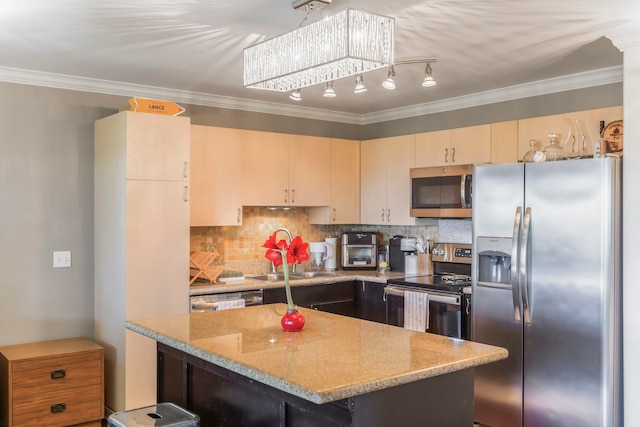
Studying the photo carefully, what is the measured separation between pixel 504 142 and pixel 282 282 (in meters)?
2.00

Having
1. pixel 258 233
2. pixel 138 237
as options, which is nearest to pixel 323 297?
pixel 258 233

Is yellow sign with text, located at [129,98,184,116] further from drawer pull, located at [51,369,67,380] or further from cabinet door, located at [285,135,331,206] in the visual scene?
drawer pull, located at [51,369,67,380]

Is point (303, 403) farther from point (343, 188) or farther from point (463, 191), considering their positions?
point (343, 188)

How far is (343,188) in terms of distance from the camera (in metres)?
Answer: 5.71

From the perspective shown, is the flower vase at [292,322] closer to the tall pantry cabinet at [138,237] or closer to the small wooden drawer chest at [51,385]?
the tall pantry cabinet at [138,237]

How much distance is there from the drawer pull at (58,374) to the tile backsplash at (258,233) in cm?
143

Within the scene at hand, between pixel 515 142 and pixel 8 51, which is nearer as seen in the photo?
pixel 8 51

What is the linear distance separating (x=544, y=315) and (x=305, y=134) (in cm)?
295

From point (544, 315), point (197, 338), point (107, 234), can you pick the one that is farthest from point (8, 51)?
point (544, 315)

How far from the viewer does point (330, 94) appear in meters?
3.83

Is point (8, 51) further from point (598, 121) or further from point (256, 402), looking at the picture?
point (598, 121)

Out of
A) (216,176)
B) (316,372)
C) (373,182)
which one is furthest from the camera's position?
(373,182)

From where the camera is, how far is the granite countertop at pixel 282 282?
451 centimetres

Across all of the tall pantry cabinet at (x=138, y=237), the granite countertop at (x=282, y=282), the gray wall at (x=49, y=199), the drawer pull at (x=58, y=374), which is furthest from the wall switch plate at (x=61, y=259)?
the granite countertop at (x=282, y=282)
